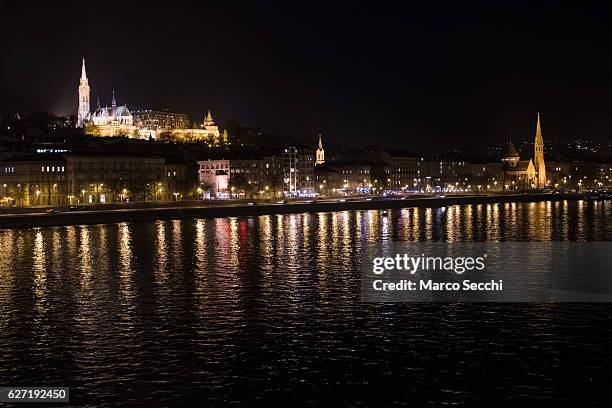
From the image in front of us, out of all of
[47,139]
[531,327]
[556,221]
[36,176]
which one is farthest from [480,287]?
[47,139]

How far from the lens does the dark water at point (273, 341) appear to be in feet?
40.9

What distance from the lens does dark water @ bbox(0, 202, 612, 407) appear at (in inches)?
491

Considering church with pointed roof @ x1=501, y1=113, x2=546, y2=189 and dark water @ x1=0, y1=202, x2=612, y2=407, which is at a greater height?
church with pointed roof @ x1=501, y1=113, x2=546, y2=189

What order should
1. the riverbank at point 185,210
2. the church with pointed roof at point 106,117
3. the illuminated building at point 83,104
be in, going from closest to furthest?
1. the riverbank at point 185,210
2. the church with pointed roof at point 106,117
3. the illuminated building at point 83,104

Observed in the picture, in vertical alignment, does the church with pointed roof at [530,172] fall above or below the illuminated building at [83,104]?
below

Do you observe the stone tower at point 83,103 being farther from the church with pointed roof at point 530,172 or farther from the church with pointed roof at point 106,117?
the church with pointed roof at point 530,172

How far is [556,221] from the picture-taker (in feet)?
163

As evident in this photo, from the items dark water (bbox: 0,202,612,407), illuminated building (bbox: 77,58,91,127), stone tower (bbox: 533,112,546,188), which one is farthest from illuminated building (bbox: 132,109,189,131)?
dark water (bbox: 0,202,612,407)

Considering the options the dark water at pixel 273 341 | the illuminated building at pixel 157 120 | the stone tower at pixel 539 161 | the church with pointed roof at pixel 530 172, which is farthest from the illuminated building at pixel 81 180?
the stone tower at pixel 539 161

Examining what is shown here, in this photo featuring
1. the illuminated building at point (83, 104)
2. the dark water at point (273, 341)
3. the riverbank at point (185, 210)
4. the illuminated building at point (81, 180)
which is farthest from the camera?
the illuminated building at point (83, 104)

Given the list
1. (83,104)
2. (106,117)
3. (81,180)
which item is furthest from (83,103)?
(81,180)

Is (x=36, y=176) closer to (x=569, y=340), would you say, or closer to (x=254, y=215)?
(x=254, y=215)

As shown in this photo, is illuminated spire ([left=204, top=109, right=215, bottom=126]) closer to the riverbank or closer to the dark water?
the riverbank

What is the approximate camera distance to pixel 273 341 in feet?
51.0
